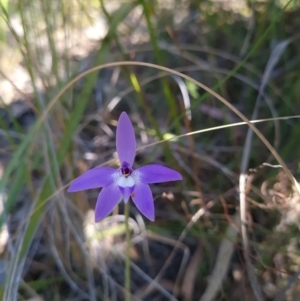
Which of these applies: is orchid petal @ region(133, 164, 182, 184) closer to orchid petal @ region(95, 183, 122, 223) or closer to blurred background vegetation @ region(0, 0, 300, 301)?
orchid petal @ region(95, 183, 122, 223)

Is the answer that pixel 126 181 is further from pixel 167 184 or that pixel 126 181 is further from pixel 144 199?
pixel 167 184

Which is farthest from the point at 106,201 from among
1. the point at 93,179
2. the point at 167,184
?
the point at 167,184

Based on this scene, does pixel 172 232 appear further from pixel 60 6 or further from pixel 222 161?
pixel 60 6

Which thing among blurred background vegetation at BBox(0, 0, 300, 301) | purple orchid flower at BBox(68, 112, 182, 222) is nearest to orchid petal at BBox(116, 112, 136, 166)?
purple orchid flower at BBox(68, 112, 182, 222)

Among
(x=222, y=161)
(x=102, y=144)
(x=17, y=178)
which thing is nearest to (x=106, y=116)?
(x=102, y=144)

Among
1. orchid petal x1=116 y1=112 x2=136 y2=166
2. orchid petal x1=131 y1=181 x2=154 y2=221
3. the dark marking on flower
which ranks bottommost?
orchid petal x1=131 y1=181 x2=154 y2=221
